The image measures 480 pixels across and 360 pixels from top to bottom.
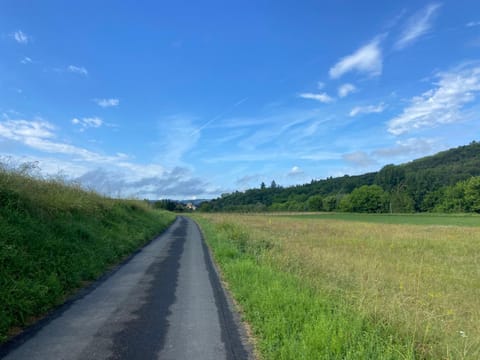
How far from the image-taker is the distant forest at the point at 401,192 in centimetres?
9775

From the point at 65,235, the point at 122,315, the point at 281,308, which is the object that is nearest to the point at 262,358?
the point at 281,308

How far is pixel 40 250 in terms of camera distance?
7.33 metres

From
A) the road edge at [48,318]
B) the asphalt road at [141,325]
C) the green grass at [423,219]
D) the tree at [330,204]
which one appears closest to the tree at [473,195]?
the green grass at [423,219]

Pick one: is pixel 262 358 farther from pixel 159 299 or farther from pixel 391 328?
pixel 159 299

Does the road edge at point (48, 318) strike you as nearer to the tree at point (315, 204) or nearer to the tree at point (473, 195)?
the tree at point (473, 195)

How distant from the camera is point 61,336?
180 inches

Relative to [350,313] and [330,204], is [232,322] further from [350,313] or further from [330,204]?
[330,204]

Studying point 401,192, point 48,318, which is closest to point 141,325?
point 48,318

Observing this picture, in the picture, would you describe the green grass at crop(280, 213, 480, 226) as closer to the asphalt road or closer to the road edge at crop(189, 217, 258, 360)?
the road edge at crop(189, 217, 258, 360)

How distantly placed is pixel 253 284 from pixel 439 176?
430ft

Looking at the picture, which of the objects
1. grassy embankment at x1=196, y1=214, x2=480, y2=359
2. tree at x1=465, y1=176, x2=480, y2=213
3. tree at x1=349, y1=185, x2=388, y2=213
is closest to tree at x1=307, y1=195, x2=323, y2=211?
tree at x1=349, y1=185, x2=388, y2=213

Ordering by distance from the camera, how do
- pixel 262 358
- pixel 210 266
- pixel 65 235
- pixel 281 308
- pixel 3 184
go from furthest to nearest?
pixel 210 266, pixel 65 235, pixel 3 184, pixel 281 308, pixel 262 358

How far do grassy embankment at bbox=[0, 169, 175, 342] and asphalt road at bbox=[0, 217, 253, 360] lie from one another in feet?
1.52

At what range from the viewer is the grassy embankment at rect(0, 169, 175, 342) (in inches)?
213
